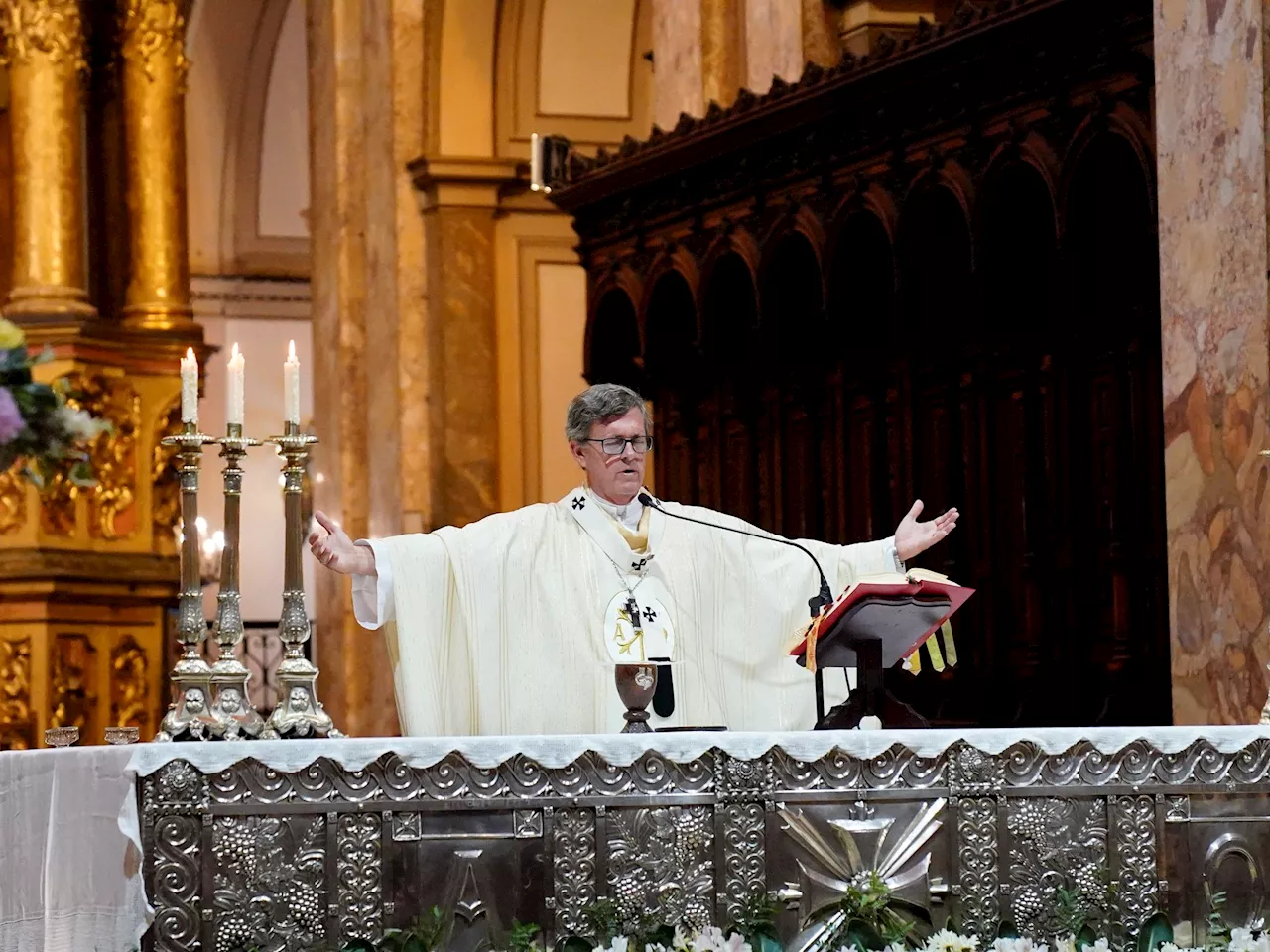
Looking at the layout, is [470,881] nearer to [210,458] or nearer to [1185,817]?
[1185,817]

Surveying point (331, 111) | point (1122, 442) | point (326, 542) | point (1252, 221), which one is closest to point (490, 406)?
point (331, 111)

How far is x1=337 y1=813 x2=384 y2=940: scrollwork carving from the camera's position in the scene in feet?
17.4

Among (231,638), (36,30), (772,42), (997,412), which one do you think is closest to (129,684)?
(36,30)

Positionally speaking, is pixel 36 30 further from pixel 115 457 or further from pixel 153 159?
pixel 115 457

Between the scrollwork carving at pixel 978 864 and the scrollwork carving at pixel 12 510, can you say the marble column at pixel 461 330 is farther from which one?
the scrollwork carving at pixel 978 864

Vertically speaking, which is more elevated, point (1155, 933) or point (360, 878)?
point (360, 878)

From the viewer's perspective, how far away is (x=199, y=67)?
910 inches

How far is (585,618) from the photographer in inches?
257

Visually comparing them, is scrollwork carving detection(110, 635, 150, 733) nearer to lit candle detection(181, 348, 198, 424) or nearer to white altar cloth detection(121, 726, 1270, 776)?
lit candle detection(181, 348, 198, 424)

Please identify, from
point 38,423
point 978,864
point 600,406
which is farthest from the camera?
point 600,406

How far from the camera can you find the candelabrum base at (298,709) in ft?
18.6

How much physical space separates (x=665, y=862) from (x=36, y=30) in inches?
534

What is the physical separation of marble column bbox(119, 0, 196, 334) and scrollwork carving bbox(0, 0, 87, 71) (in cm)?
67

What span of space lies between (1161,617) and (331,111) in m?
8.59
